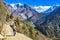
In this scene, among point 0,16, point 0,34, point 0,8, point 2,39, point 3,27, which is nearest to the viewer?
point 2,39

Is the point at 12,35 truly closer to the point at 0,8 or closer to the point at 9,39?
the point at 9,39

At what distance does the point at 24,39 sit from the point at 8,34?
4.81 m

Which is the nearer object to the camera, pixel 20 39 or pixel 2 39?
pixel 2 39

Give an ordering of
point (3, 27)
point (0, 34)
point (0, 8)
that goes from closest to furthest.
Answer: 1. point (0, 34)
2. point (3, 27)
3. point (0, 8)

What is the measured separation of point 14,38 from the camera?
1905 inches

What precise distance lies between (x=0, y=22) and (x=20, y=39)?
610 centimetres

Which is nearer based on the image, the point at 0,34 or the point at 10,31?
the point at 0,34

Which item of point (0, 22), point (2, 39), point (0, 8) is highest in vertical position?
point (0, 8)

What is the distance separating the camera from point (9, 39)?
46.4 metres

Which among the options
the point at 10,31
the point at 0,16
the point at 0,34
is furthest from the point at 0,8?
the point at 0,34

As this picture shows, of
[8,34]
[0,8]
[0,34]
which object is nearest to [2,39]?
[0,34]

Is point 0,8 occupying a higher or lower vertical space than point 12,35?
higher

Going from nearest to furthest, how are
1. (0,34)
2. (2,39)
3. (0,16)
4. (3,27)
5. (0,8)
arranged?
(2,39), (0,34), (3,27), (0,16), (0,8)

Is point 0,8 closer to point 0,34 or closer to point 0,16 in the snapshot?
point 0,16
